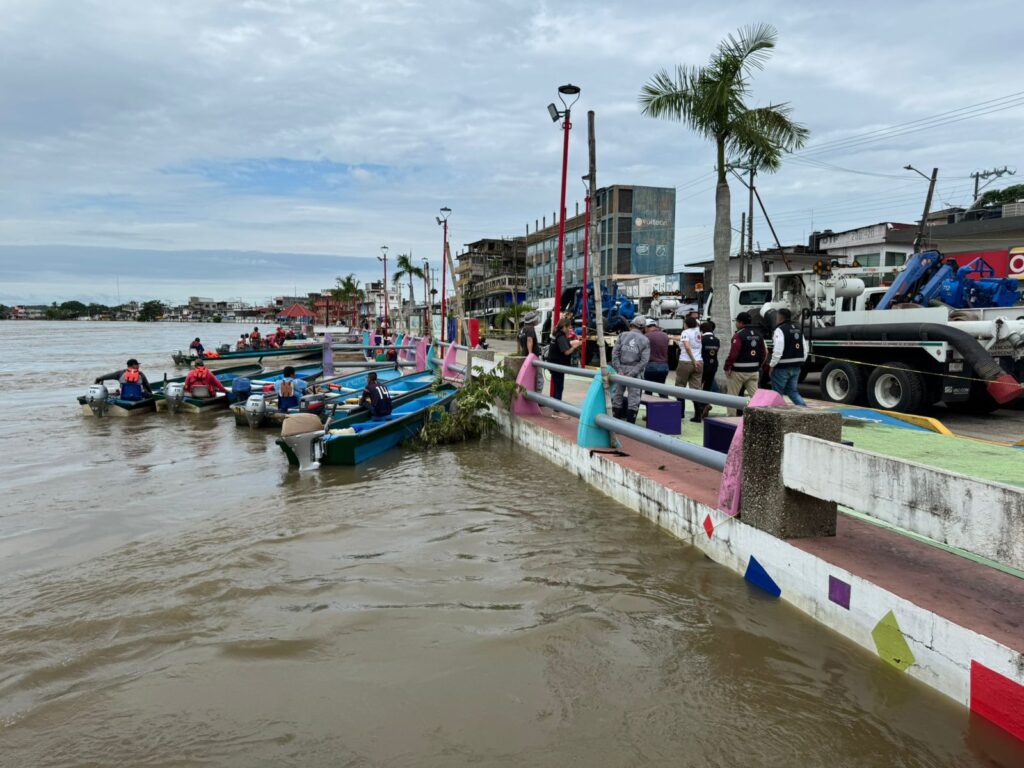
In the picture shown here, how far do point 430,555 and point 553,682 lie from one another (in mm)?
2314

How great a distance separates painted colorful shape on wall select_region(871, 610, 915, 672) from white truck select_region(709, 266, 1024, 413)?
709 cm

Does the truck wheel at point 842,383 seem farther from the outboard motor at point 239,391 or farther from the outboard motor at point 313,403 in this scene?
the outboard motor at point 239,391

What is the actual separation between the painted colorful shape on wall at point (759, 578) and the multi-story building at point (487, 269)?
73623 millimetres

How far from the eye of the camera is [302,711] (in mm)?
3432

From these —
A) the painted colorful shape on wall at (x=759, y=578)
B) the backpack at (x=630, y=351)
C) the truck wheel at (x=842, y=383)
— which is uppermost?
the backpack at (x=630, y=351)

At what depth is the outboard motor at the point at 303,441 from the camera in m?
9.09

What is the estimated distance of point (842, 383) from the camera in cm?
1195

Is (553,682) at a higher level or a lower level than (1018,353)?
lower

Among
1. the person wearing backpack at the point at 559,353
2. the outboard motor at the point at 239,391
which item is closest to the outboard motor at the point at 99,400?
the outboard motor at the point at 239,391

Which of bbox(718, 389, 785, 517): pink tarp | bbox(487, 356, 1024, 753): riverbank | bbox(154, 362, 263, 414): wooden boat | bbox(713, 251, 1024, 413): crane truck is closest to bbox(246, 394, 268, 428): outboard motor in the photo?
bbox(154, 362, 263, 414): wooden boat

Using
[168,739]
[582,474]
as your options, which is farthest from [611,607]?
[582,474]

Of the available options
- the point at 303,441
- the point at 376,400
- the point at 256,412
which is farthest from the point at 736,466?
the point at 256,412

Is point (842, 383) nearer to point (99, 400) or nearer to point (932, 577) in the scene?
point (932, 577)

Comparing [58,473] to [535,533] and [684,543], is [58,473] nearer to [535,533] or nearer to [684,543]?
[535,533]
